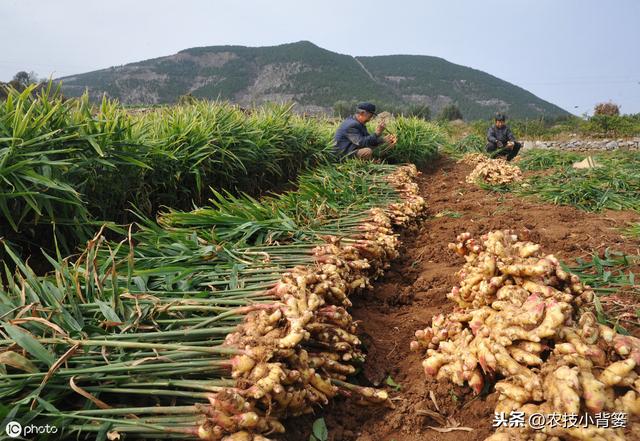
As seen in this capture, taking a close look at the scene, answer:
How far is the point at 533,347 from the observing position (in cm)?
129

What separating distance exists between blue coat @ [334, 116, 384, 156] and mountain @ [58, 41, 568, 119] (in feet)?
175

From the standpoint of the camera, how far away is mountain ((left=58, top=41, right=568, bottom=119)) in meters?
63.2

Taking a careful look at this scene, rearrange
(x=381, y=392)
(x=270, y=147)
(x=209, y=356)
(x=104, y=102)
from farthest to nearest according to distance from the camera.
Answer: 1. (x=270, y=147)
2. (x=104, y=102)
3. (x=381, y=392)
4. (x=209, y=356)

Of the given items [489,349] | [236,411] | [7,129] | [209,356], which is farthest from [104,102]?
[489,349]

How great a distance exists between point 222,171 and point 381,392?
383cm

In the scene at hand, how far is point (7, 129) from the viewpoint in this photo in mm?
2633

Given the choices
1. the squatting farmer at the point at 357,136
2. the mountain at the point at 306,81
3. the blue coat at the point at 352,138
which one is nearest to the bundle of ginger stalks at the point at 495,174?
the squatting farmer at the point at 357,136

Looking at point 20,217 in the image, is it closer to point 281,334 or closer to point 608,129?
point 281,334

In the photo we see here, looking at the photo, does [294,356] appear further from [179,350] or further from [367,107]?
[367,107]

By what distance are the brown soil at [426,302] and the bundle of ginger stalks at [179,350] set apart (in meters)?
0.11

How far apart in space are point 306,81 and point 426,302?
70.8 m

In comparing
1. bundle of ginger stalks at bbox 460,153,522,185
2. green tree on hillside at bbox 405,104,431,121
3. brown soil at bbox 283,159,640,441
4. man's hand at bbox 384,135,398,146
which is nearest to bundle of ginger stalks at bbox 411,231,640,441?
brown soil at bbox 283,159,640,441

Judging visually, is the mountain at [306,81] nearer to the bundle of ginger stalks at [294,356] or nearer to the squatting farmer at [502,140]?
the squatting farmer at [502,140]

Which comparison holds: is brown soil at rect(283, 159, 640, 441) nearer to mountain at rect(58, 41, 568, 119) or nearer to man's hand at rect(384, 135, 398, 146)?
man's hand at rect(384, 135, 398, 146)
